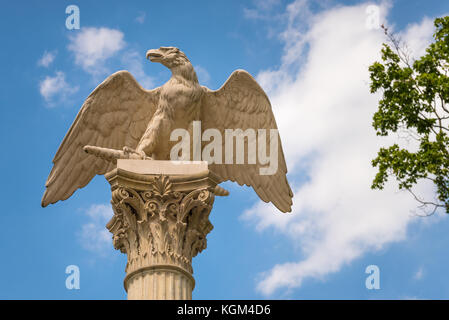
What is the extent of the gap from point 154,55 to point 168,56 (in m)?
0.39

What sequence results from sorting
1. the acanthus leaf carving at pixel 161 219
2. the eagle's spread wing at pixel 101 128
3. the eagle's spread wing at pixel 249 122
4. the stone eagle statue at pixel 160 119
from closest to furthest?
the acanthus leaf carving at pixel 161 219 → the stone eagle statue at pixel 160 119 → the eagle's spread wing at pixel 101 128 → the eagle's spread wing at pixel 249 122

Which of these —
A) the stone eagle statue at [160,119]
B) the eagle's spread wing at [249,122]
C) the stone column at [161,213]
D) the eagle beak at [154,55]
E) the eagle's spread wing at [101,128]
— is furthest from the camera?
the eagle's spread wing at [249,122]

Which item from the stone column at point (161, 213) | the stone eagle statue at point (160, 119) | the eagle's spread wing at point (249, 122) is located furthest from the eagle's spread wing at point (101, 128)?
the stone column at point (161, 213)

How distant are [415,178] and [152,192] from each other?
6.77m

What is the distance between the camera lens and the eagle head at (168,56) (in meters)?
19.0

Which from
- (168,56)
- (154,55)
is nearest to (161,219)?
(168,56)

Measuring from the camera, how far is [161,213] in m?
16.7

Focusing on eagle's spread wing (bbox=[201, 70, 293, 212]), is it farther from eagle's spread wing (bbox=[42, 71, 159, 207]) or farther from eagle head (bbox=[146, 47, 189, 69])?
eagle's spread wing (bbox=[42, 71, 159, 207])

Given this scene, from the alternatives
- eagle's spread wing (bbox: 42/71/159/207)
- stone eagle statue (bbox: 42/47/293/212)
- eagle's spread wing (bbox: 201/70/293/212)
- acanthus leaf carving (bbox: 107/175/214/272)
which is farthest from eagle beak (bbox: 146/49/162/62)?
acanthus leaf carving (bbox: 107/175/214/272)

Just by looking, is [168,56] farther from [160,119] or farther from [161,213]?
[161,213]

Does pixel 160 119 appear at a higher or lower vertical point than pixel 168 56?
lower

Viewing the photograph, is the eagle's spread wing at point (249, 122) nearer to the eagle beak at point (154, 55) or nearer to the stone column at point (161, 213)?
the eagle beak at point (154, 55)

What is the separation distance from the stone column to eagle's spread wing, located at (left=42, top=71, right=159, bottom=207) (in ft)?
7.51
